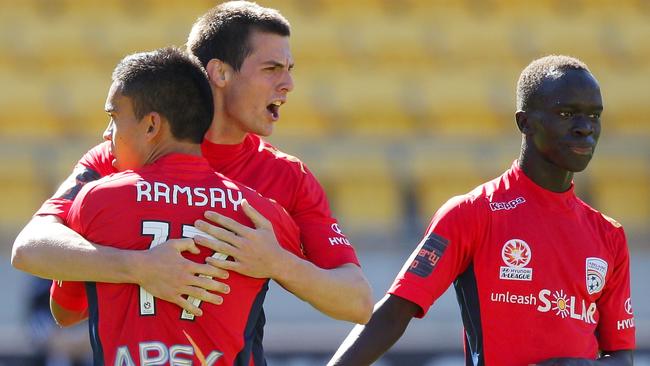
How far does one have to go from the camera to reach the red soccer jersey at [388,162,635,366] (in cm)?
381

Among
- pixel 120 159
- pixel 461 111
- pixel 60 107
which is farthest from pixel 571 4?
pixel 120 159

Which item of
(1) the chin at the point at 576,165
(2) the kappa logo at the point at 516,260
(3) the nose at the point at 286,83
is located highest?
(3) the nose at the point at 286,83

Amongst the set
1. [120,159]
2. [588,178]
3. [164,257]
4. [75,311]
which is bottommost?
[588,178]

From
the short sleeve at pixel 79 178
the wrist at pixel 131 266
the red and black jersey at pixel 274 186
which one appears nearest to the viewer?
the wrist at pixel 131 266

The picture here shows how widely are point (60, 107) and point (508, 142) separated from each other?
4.03 m

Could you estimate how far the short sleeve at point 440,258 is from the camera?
12.8 feet

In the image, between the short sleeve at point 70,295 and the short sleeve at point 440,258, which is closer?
the short sleeve at point 70,295

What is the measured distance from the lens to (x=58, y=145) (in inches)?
376

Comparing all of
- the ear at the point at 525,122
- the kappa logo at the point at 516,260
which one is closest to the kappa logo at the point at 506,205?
A: the kappa logo at the point at 516,260

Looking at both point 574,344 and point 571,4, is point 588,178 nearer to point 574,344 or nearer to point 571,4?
point 571,4

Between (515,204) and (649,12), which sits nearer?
(515,204)

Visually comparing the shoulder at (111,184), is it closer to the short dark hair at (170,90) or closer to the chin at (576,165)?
the short dark hair at (170,90)

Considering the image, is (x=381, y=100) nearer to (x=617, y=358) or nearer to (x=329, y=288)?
(x=617, y=358)

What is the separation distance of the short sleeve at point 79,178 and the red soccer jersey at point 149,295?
113 mm
